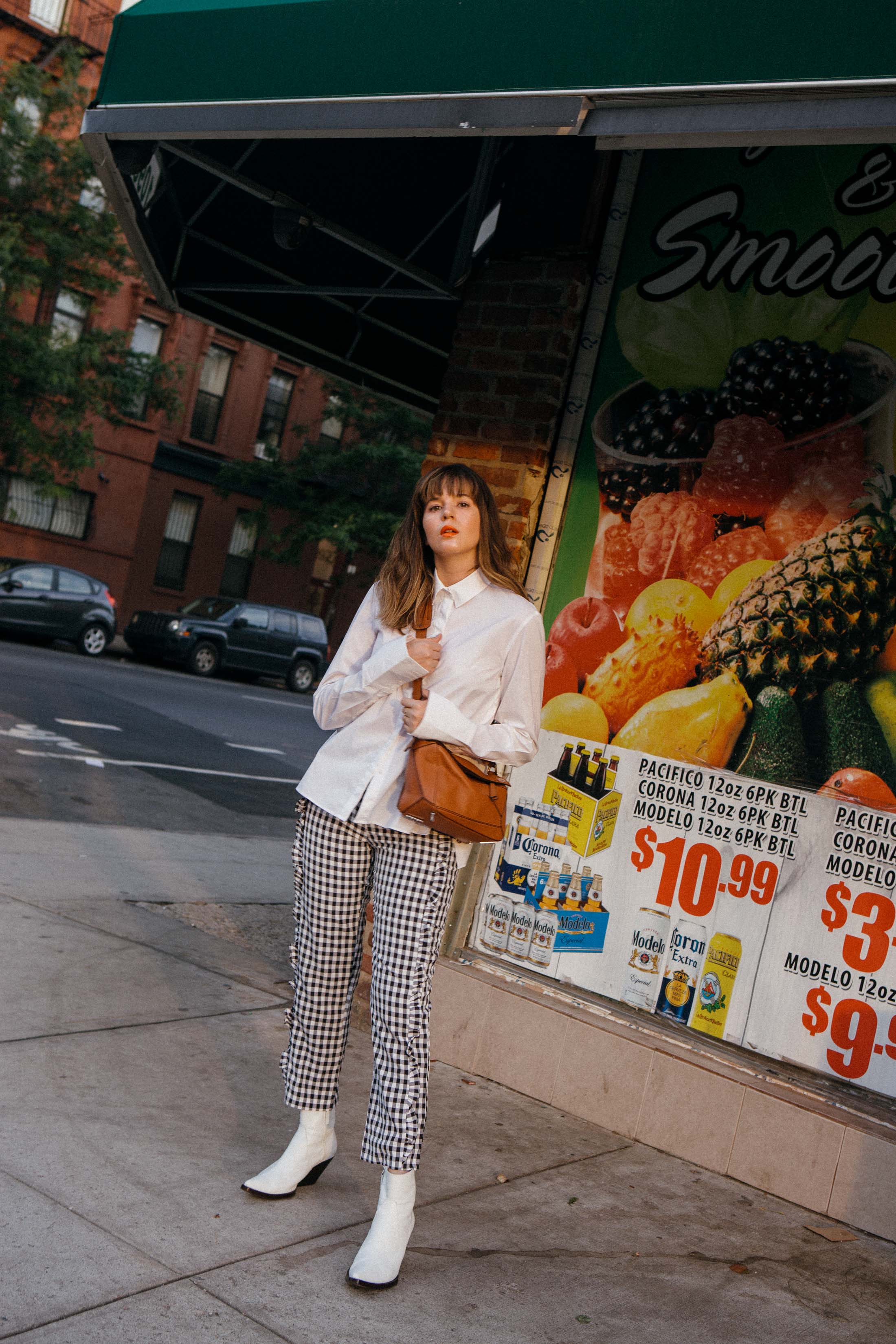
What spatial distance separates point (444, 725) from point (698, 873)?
62.7 inches

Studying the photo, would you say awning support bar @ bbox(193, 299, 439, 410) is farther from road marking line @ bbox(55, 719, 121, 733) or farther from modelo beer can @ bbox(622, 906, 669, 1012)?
road marking line @ bbox(55, 719, 121, 733)

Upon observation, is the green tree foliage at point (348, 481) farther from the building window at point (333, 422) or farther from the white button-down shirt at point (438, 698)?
the white button-down shirt at point (438, 698)

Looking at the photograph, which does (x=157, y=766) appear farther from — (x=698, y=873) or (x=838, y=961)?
(x=838, y=961)

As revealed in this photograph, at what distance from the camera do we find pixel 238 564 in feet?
108

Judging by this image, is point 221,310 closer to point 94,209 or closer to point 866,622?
point 866,622

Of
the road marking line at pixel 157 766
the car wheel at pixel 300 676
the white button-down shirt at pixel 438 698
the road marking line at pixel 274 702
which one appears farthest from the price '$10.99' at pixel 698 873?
the car wheel at pixel 300 676

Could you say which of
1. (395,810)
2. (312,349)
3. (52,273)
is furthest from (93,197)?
(395,810)

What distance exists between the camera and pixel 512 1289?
Result: 3012mm

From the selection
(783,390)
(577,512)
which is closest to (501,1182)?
(577,512)

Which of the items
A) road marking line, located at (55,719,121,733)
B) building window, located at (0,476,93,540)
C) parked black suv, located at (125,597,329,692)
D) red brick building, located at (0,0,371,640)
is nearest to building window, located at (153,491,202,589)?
red brick building, located at (0,0,371,640)

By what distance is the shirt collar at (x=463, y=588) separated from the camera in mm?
3215

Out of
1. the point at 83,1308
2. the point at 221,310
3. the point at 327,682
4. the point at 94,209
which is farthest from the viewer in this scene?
the point at 94,209

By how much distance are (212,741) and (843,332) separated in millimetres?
10936

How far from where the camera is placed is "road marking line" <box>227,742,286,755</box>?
14180 millimetres
